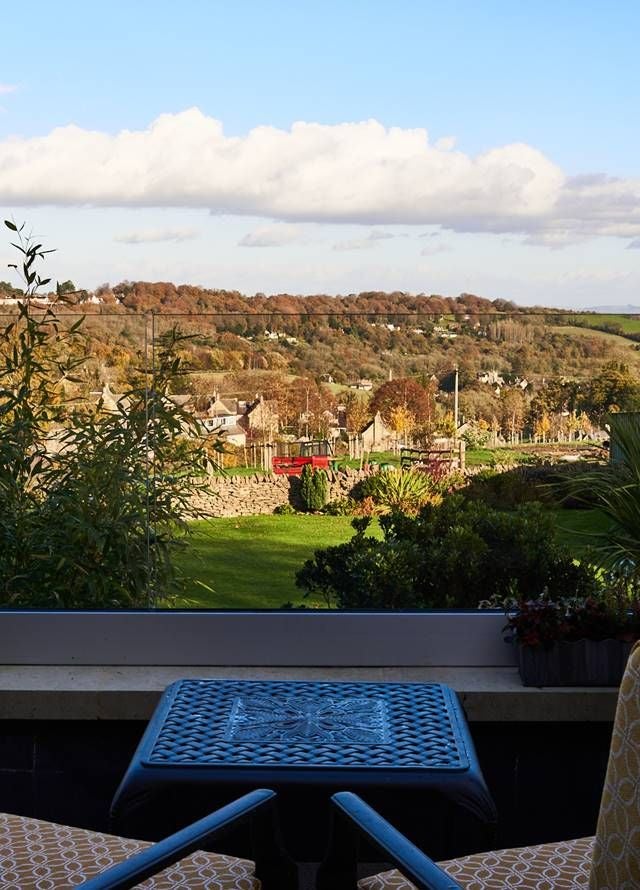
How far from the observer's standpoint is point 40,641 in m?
3.23

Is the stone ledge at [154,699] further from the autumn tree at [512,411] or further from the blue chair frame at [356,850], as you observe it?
the blue chair frame at [356,850]

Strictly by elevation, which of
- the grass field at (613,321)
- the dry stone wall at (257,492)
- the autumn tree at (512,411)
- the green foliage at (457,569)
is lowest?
the green foliage at (457,569)

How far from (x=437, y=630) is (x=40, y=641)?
109cm

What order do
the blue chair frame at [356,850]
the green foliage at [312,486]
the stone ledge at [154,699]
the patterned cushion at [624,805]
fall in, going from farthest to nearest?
the green foliage at [312,486] < the stone ledge at [154,699] < the patterned cushion at [624,805] < the blue chair frame at [356,850]

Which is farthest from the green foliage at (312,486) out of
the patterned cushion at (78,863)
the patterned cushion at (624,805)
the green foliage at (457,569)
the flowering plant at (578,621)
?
the patterned cushion at (624,805)

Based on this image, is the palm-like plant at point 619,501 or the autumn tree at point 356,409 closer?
the palm-like plant at point 619,501

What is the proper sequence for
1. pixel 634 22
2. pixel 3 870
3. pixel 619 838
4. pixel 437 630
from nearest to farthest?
pixel 619 838 < pixel 3 870 < pixel 437 630 < pixel 634 22

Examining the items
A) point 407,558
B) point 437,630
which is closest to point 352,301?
point 407,558

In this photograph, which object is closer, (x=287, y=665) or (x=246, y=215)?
(x=287, y=665)

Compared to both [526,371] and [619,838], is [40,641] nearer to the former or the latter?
[526,371]

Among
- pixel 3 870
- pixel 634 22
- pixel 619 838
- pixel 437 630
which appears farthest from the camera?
pixel 634 22

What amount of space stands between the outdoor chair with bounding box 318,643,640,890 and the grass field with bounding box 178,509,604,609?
49.2 inches

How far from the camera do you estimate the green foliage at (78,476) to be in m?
3.36

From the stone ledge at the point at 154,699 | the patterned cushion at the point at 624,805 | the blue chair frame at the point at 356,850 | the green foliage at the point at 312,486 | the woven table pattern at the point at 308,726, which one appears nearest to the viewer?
the blue chair frame at the point at 356,850
